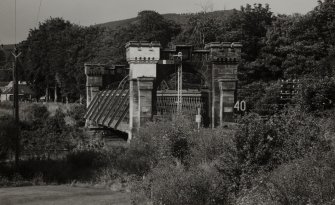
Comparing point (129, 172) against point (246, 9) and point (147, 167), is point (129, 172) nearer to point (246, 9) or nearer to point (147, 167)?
point (147, 167)

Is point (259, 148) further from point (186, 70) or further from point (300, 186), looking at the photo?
point (186, 70)

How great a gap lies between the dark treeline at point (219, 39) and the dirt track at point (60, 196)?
47.4 feet

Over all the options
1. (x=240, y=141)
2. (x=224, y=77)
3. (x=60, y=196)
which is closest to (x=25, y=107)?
(x=224, y=77)

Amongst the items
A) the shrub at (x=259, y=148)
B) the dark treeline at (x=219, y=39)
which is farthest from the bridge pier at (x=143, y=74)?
the shrub at (x=259, y=148)

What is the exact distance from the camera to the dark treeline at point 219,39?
134ft

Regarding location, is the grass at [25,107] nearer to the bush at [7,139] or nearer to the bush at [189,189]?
the bush at [7,139]

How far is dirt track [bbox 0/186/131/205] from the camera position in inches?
769

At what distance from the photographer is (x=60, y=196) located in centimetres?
2105

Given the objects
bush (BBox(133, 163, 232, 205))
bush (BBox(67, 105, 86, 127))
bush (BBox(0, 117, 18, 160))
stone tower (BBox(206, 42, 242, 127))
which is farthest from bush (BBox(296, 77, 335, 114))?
bush (BBox(67, 105, 86, 127))

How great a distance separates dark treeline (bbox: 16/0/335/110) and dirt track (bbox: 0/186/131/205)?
47.4ft

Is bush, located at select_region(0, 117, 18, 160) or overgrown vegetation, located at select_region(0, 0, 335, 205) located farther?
bush, located at select_region(0, 117, 18, 160)

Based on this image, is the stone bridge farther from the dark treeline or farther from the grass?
the grass

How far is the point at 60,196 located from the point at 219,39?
30.1 metres

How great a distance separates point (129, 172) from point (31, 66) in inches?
2241
